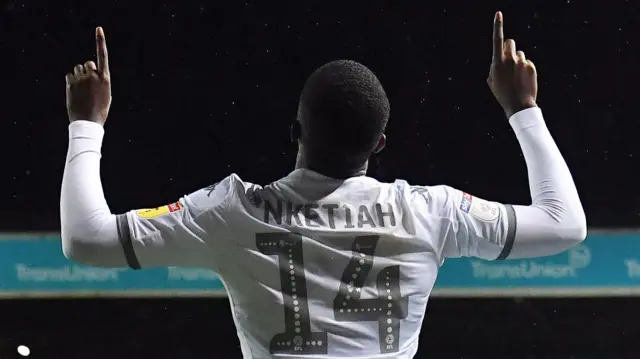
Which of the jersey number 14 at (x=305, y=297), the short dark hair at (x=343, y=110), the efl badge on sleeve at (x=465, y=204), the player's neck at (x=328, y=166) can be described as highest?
the short dark hair at (x=343, y=110)

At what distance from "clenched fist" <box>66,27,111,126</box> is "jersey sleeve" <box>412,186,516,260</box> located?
0.34m

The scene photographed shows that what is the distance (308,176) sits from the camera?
2.35 feet

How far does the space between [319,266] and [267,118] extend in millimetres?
1151

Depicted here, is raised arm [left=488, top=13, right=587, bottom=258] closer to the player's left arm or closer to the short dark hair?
→ the short dark hair

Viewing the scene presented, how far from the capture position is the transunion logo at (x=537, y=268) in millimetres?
1812

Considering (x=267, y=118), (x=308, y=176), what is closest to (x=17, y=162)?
(x=267, y=118)

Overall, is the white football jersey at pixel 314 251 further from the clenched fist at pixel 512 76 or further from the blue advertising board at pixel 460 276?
the blue advertising board at pixel 460 276

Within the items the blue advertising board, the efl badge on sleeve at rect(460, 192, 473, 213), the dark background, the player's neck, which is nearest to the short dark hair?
the player's neck

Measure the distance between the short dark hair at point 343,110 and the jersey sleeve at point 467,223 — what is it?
0.09m

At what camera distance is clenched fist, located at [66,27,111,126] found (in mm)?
719

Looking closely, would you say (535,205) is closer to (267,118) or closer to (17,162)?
(267,118)

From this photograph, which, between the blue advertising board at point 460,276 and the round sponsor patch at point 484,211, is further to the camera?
the blue advertising board at point 460,276

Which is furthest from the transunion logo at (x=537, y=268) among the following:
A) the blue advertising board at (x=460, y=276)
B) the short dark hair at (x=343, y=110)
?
the short dark hair at (x=343, y=110)

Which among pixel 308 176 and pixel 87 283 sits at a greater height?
pixel 308 176
